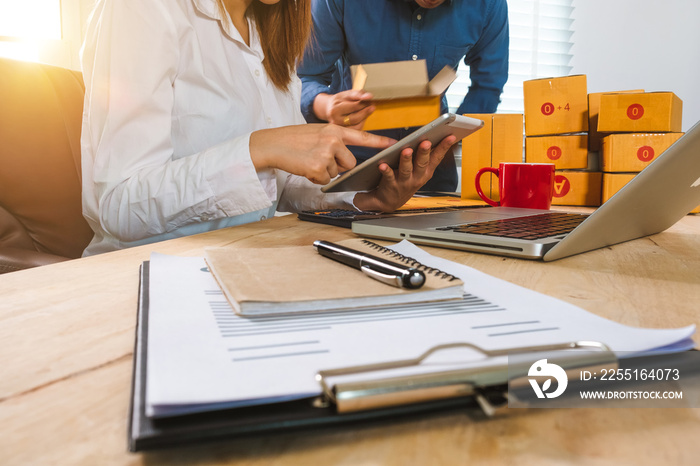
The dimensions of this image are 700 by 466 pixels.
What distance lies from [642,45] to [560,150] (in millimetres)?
1404

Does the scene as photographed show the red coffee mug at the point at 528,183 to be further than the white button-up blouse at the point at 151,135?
Yes

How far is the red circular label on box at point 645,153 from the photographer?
107 centimetres

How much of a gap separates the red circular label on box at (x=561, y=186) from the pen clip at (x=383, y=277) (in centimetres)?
96

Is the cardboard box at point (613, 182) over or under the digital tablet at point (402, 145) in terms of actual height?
under

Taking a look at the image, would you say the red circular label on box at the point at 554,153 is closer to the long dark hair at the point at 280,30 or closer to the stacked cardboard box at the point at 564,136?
the stacked cardboard box at the point at 564,136

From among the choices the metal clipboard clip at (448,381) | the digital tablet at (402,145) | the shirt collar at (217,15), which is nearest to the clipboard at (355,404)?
the metal clipboard clip at (448,381)

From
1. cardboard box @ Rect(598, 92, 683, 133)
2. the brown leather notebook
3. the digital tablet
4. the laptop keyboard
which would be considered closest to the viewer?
the brown leather notebook

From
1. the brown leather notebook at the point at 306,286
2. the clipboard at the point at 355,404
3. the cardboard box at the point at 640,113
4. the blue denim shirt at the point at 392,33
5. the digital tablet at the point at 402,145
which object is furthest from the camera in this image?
the blue denim shirt at the point at 392,33

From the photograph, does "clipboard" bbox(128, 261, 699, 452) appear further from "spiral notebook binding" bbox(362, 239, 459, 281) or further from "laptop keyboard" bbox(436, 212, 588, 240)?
"laptop keyboard" bbox(436, 212, 588, 240)

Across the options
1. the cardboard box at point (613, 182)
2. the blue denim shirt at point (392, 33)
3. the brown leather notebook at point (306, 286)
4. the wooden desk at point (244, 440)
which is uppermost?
the blue denim shirt at point (392, 33)

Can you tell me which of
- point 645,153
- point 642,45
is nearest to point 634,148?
point 645,153

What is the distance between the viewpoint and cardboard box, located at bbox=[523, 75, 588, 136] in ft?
3.90

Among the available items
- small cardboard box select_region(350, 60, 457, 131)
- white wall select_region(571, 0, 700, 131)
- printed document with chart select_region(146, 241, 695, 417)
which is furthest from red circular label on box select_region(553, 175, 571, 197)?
white wall select_region(571, 0, 700, 131)

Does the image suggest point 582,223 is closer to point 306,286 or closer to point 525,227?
point 525,227
